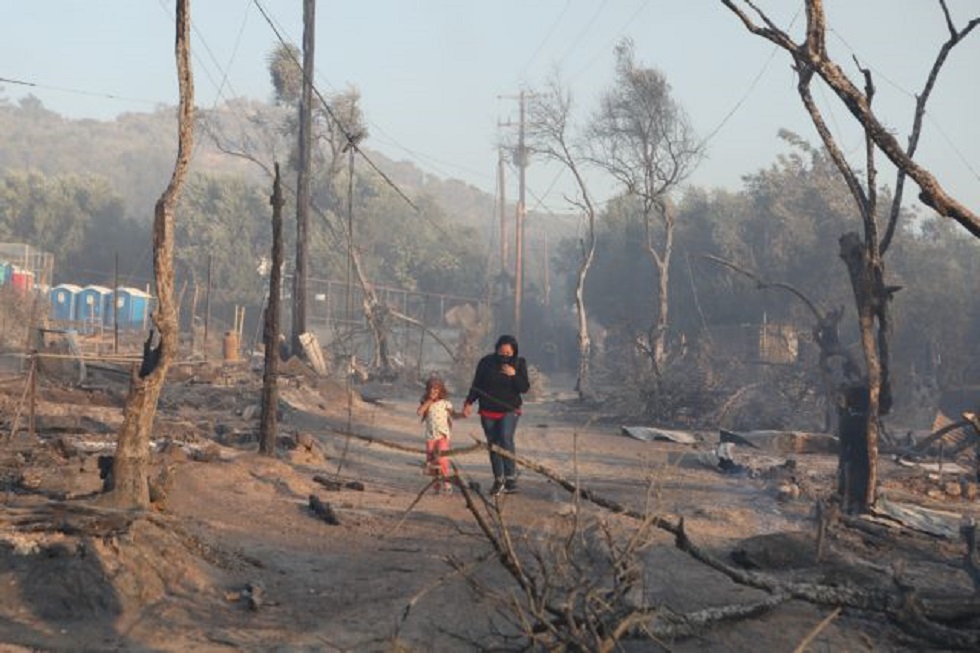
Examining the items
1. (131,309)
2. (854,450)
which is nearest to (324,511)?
(854,450)

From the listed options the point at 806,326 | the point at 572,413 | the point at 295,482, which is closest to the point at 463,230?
the point at 806,326

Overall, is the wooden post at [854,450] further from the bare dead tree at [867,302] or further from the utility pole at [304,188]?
the utility pole at [304,188]

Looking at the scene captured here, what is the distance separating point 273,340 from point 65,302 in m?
30.9

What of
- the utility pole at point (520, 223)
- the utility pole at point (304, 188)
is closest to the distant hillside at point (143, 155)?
the utility pole at point (520, 223)

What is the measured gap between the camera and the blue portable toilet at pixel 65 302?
41.5 m

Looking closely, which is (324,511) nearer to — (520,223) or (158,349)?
(158,349)

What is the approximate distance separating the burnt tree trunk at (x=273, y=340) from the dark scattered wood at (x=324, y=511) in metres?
2.75

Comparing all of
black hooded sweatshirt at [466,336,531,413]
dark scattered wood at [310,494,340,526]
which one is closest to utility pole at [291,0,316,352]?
black hooded sweatshirt at [466,336,531,413]

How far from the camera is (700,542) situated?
387 inches

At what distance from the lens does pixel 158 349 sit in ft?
30.9

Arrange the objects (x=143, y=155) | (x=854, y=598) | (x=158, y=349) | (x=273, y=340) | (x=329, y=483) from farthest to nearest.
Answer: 1. (x=143, y=155)
2. (x=273, y=340)
3. (x=329, y=483)
4. (x=158, y=349)
5. (x=854, y=598)

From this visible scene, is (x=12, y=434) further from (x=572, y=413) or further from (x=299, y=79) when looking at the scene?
(x=299, y=79)

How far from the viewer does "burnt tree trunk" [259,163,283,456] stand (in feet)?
43.9

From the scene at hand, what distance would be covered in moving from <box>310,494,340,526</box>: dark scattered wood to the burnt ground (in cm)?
20
